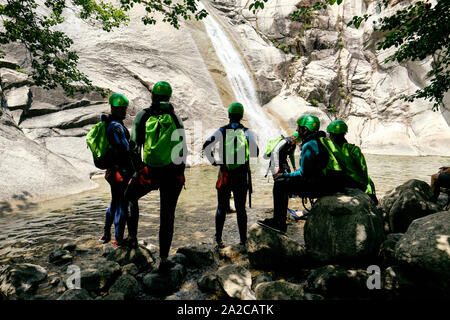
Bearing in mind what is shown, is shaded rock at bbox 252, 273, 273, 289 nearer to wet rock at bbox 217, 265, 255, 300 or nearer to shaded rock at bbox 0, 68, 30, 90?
wet rock at bbox 217, 265, 255, 300

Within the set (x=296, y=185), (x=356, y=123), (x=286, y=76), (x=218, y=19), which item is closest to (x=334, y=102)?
(x=356, y=123)

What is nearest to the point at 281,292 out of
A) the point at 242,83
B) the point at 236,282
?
the point at 236,282

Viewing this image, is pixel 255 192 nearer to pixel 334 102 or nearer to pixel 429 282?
pixel 429 282

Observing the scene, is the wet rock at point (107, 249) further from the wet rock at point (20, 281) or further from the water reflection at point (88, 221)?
the wet rock at point (20, 281)

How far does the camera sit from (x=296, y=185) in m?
3.98

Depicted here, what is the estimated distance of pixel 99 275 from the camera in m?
3.08

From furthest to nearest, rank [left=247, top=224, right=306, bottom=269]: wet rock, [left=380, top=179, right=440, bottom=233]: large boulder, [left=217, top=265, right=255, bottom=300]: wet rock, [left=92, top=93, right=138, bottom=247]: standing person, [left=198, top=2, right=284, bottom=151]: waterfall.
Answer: [left=198, top=2, right=284, bottom=151]: waterfall < [left=380, top=179, right=440, bottom=233]: large boulder < [left=92, top=93, right=138, bottom=247]: standing person < [left=247, top=224, right=306, bottom=269]: wet rock < [left=217, top=265, right=255, bottom=300]: wet rock

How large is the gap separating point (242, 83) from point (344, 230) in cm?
2313

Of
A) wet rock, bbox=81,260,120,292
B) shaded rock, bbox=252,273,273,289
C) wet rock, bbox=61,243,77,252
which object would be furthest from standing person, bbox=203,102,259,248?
wet rock, bbox=61,243,77,252

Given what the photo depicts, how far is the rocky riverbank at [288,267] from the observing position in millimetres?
2689

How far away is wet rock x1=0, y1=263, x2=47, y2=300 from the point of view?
112 inches

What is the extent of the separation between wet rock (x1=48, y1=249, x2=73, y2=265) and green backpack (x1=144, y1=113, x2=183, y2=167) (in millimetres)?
2099

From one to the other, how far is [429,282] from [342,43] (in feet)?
120

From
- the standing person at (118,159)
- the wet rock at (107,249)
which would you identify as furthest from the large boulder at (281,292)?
the wet rock at (107,249)
